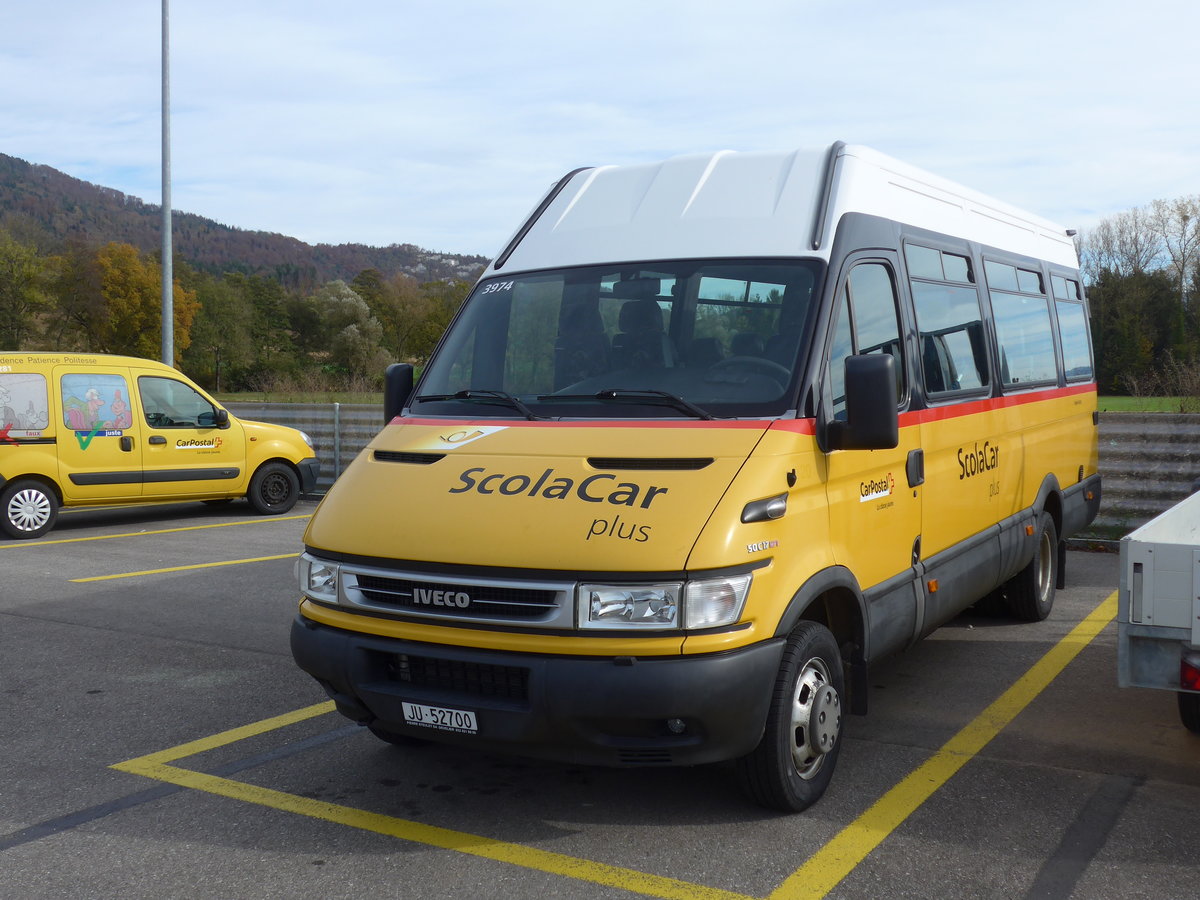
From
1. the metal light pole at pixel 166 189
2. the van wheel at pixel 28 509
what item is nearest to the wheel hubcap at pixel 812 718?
the van wheel at pixel 28 509

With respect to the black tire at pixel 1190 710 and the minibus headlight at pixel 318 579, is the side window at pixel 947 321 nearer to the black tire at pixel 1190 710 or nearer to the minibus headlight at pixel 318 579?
the black tire at pixel 1190 710

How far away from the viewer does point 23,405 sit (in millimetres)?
12039

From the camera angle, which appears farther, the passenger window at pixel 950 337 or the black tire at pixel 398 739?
the passenger window at pixel 950 337

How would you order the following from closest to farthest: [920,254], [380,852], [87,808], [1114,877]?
[1114,877], [380,852], [87,808], [920,254]

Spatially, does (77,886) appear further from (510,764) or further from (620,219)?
(620,219)

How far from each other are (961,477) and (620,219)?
90.2 inches

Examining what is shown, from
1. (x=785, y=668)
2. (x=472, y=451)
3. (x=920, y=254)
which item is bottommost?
(x=785, y=668)

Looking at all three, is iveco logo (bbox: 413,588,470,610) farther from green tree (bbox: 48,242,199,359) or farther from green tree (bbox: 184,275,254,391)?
green tree (bbox: 184,275,254,391)

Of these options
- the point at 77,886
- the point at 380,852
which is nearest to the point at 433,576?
the point at 380,852

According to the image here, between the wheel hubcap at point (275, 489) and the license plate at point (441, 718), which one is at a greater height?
the wheel hubcap at point (275, 489)

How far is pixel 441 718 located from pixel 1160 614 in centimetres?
264

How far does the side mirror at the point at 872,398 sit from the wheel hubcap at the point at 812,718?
35.7 inches

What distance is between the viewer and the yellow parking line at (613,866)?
3820mm

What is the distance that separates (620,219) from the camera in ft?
18.0
